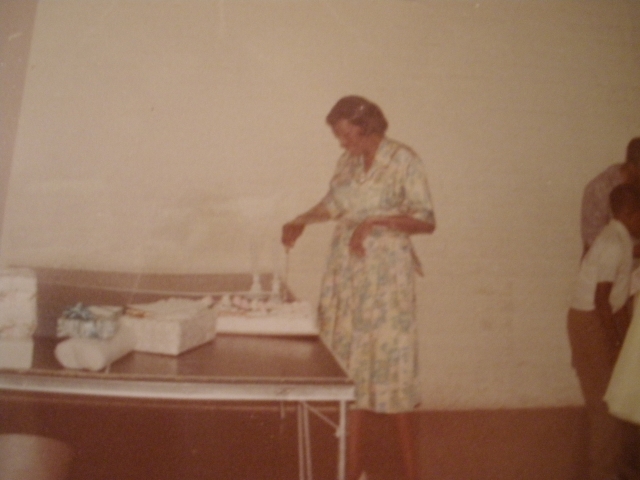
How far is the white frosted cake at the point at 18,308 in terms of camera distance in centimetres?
132

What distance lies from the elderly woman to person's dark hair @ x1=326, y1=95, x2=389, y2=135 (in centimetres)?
7

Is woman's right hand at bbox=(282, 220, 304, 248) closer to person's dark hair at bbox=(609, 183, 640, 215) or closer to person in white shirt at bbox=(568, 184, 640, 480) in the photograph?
person in white shirt at bbox=(568, 184, 640, 480)

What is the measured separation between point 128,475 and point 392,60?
210 centimetres

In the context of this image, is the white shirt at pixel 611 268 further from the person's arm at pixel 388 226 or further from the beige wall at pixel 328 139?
the person's arm at pixel 388 226

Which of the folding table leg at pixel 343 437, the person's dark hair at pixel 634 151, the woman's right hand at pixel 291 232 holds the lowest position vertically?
the folding table leg at pixel 343 437

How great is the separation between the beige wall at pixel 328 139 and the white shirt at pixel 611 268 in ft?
1.58

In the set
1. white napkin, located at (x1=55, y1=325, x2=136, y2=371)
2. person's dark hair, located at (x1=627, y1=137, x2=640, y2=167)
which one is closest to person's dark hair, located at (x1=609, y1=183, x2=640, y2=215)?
person's dark hair, located at (x1=627, y1=137, x2=640, y2=167)

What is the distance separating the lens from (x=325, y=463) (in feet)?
7.43

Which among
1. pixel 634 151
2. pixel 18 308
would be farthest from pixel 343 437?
pixel 634 151

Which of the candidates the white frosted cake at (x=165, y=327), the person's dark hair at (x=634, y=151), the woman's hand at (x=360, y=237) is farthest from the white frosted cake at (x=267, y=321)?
the person's dark hair at (x=634, y=151)

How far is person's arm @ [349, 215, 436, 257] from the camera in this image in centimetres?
203

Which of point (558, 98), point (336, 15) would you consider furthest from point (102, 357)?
point (558, 98)

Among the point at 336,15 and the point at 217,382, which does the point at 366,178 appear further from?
the point at 217,382

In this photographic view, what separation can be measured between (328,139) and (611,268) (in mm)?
1328
